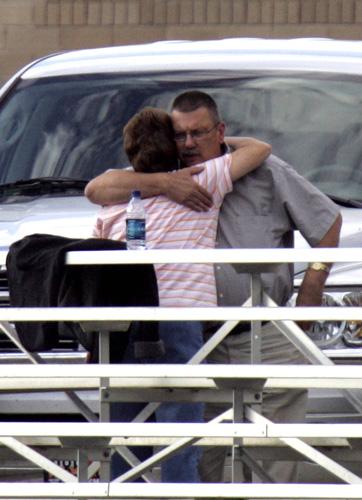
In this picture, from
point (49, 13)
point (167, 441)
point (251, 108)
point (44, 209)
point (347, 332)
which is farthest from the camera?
point (49, 13)

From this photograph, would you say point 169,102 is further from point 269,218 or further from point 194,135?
point 269,218

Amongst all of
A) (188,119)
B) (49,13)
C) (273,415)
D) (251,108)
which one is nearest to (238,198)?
(188,119)

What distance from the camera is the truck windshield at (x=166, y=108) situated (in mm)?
7574

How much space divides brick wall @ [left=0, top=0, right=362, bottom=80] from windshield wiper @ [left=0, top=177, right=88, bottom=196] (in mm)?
11680

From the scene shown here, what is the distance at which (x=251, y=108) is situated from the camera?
7.74m

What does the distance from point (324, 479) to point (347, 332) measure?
54 cm

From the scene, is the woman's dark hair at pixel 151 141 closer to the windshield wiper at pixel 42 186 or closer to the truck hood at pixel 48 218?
the truck hood at pixel 48 218

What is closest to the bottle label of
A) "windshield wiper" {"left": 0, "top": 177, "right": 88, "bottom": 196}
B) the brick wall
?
"windshield wiper" {"left": 0, "top": 177, "right": 88, "bottom": 196}

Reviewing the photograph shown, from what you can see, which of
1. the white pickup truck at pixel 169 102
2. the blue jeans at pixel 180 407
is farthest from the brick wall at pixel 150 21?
the blue jeans at pixel 180 407

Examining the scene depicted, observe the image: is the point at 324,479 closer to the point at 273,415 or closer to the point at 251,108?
the point at 273,415

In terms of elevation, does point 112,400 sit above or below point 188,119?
below

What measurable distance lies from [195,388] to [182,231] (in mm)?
539

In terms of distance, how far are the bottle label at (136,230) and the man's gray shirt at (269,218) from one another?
38cm

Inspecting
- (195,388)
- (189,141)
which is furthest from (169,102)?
(195,388)
